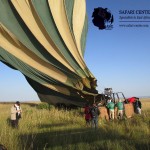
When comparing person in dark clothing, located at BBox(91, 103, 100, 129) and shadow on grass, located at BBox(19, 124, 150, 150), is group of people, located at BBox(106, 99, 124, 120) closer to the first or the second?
person in dark clothing, located at BBox(91, 103, 100, 129)

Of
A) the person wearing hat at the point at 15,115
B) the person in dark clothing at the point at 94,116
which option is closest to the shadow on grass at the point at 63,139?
the person in dark clothing at the point at 94,116

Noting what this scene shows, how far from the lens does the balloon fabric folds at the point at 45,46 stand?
17.6m

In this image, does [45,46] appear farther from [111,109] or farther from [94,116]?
[94,116]

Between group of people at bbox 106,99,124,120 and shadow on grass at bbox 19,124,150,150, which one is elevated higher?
group of people at bbox 106,99,124,120

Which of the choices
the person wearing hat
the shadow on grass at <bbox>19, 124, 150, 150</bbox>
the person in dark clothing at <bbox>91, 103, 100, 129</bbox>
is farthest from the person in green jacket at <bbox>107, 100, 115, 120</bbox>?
the shadow on grass at <bbox>19, 124, 150, 150</bbox>

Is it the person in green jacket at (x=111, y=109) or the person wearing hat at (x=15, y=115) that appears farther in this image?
the person in green jacket at (x=111, y=109)

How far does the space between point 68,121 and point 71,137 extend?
20.8 ft

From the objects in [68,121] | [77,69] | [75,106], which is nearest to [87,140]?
[68,121]

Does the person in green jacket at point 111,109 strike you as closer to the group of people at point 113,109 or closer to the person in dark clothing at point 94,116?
the group of people at point 113,109

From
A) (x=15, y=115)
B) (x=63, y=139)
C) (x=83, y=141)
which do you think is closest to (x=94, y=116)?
(x=15, y=115)

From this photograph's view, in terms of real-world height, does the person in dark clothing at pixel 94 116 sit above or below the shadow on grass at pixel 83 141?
above

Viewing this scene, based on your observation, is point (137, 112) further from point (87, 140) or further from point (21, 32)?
point (87, 140)

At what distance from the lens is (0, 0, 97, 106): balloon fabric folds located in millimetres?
17609

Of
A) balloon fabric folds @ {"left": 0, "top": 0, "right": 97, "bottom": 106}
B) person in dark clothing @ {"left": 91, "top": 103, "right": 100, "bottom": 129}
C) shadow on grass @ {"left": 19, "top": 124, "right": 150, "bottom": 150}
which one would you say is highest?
balloon fabric folds @ {"left": 0, "top": 0, "right": 97, "bottom": 106}
